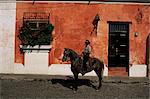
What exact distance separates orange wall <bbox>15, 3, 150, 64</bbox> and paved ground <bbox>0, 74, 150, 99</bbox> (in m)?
1.71

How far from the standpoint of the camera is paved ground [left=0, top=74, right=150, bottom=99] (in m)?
16.0

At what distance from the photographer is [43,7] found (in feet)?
73.3

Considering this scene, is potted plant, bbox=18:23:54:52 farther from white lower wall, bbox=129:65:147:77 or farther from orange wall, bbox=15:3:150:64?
white lower wall, bbox=129:65:147:77

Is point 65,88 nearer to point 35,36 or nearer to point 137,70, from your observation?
point 35,36

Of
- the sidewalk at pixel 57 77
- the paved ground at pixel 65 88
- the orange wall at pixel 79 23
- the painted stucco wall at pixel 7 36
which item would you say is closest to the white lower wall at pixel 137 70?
the orange wall at pixel 79 23

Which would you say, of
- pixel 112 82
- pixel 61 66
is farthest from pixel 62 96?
pixel 61 66

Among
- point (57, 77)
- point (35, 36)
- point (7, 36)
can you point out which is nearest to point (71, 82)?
point (57, 77)

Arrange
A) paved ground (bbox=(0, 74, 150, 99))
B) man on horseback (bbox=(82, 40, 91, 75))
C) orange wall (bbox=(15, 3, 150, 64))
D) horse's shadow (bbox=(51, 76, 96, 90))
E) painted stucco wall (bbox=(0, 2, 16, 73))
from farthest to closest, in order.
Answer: orange wall (bbox=(15, 3, 150, 64)), painted stucco wall (bbox=(0, 2, 16, 73)), horse's shadow (bbox=(51, 76, 96, 90)), man on horseback (bbox=(82, 40, 91, 75)), paved ground (bbox=(0, 74, 150, 99))

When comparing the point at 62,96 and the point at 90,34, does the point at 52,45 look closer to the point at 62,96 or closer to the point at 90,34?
the point at 90,34

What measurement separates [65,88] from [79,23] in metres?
5.37

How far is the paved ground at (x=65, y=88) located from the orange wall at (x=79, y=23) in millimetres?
1706

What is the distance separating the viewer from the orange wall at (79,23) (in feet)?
73.0

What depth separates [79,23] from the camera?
22.3m

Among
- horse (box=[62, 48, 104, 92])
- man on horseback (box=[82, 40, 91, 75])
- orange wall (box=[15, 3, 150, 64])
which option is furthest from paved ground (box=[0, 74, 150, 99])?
orange wall (box=[15, 3, 150, 64])
